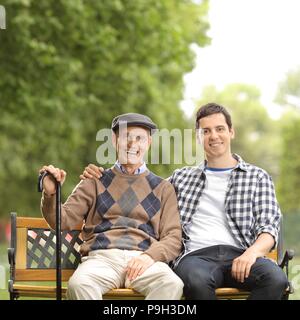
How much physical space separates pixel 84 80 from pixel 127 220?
13.6 metres

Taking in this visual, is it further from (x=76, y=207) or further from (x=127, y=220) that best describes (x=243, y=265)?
(x=76, y=207)

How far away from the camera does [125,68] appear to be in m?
19.0

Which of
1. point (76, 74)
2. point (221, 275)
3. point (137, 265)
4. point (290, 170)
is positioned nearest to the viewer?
point (137, 265)

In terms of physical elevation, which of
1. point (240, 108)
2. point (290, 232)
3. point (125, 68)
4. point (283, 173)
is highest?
point (240, 108)

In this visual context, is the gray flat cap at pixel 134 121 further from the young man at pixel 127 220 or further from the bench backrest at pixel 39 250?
the bench backrest at pixel 39 250

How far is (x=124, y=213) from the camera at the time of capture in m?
5.48

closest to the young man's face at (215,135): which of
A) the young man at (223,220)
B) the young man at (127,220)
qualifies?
the young man at (223,220)

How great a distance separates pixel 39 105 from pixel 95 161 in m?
6.65

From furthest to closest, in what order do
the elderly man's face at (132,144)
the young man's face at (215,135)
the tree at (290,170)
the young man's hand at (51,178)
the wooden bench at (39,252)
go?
the tree at (290,170) < the wooden bench at (39,252) < the young man's face at (215,135) < the elderly man's face at (132,144) < the young man's hand at (51,178)

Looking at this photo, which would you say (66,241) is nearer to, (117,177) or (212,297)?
→ (117,177)

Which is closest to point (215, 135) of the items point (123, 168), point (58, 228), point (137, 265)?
point (123, 168)

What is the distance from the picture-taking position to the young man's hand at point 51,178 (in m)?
5.18
